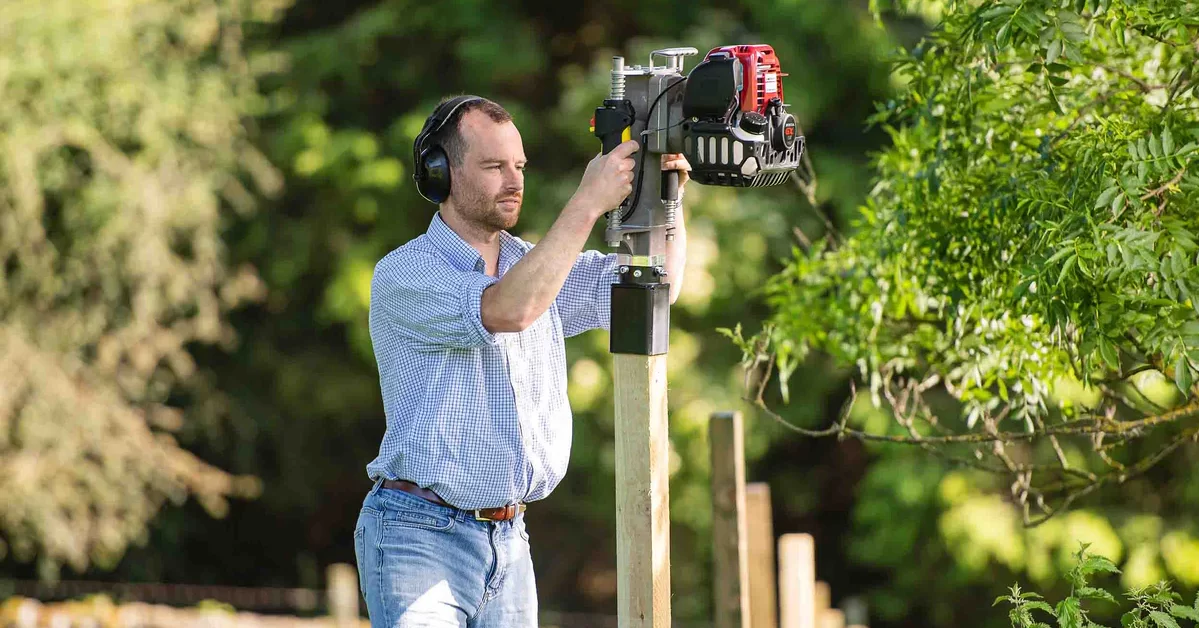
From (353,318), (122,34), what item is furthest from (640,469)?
(122,34)

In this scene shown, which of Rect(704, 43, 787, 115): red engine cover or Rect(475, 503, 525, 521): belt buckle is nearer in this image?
Rect(704, 43, 787, 115): red engine cover

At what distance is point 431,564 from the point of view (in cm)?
243

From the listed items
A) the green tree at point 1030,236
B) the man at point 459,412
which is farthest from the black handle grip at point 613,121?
the green tree at point 1030,236

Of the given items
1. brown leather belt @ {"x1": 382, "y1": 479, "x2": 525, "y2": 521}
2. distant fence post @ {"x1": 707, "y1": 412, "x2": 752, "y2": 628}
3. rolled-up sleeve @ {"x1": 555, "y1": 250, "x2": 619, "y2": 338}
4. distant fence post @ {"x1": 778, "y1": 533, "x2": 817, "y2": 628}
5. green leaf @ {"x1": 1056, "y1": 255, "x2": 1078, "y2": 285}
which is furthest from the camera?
distant fence post @ {"x1": 778, "y1": 533, "x2": 817, "y2": 628}

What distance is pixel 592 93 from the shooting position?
24.6 feet

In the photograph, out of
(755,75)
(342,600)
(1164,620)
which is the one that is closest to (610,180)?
(755,75)

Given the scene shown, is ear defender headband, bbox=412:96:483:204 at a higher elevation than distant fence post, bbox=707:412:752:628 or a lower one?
higher

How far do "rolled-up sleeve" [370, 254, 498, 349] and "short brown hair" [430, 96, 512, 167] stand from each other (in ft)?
0.65

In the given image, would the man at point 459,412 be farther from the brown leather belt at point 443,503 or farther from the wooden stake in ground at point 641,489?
the wooden stake in ground at point 641,489

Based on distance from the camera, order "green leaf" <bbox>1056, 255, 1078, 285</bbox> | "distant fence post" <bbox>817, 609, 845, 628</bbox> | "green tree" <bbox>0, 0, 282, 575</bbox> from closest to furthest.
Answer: "green leaf" <bbox>1056, 255, 1078, 285</bbox>
"distant fence post" <bbox>817, 609, 845, 628</bbox>
"green tree" <bbox>0, 0, 282, 575</bbox>

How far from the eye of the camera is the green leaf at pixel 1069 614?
241cm

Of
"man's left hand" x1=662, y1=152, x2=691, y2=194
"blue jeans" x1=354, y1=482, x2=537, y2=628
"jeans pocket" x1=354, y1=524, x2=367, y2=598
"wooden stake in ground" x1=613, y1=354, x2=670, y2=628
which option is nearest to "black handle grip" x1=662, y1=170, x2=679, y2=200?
"man's left hand" x1=662, y1=152, x2=691, y2=194

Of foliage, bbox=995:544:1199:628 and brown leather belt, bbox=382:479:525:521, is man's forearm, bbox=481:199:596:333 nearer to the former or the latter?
brown leather belt, bbox=382:479:525:521

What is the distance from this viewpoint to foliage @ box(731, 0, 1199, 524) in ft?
7.35
